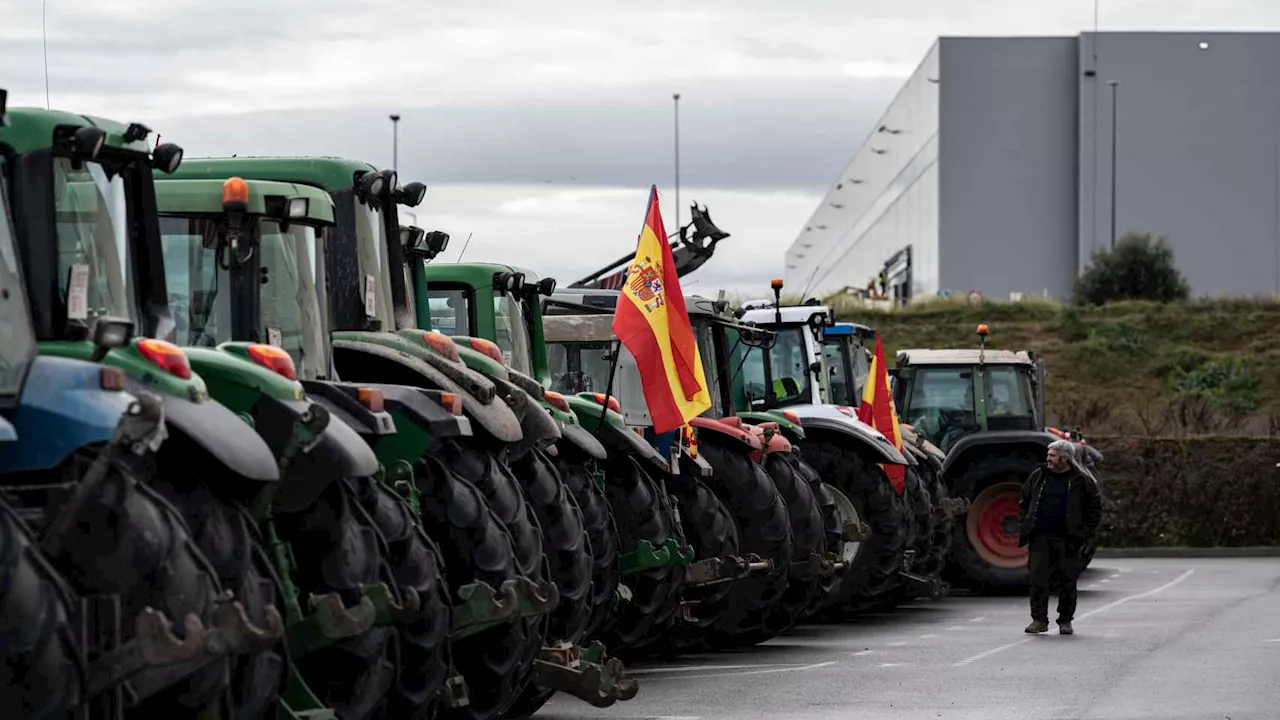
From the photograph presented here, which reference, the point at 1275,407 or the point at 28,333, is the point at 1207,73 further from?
the point at 28,333

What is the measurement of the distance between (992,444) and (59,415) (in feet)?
68.7

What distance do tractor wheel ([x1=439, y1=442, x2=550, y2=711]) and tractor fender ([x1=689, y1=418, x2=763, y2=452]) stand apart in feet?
20.8

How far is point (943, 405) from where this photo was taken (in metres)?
30.2

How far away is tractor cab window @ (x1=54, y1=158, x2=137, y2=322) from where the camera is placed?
8570 mm

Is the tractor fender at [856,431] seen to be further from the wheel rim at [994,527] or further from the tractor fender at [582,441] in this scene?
the tractor fender at [582,441]

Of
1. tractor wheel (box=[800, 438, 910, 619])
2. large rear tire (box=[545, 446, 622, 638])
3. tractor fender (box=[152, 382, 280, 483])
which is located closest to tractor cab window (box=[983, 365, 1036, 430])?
tractor wheel (box=[800, 438, 910, 619])

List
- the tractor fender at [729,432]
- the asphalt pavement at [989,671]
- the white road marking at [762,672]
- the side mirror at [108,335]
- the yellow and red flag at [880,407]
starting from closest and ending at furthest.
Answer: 1. the side mirror at [108,335]
2. the asphalt pavement at [989,671]
3. the white road marking at [762,672]
4. the tractor fender at [729,432]
5. the yellow and red flag at [880,407]

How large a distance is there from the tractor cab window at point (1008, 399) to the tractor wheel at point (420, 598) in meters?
19.9

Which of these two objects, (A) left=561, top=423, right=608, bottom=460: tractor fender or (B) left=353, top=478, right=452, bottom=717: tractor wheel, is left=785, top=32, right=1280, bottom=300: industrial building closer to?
(A) left=561, top=423, right=608, bottom=460: tractor fender

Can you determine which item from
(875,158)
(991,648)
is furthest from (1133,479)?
(875,158)

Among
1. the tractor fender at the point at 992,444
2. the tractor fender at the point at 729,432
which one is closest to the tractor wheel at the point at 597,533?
the tractor fender at the point at 729,432

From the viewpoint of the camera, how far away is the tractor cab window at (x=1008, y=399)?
2992 centimetres

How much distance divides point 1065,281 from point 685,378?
197 ft

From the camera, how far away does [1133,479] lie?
39906 mm
